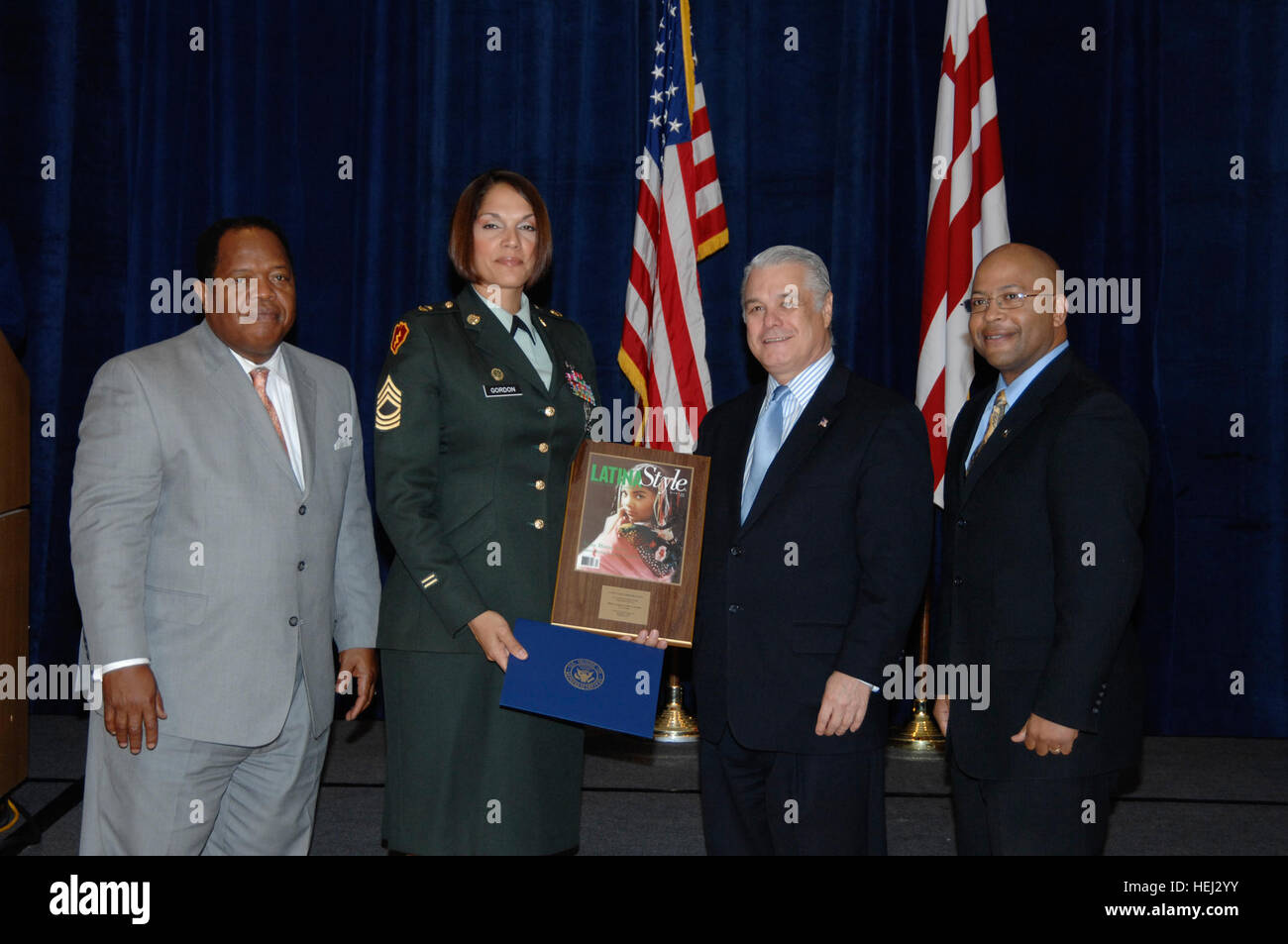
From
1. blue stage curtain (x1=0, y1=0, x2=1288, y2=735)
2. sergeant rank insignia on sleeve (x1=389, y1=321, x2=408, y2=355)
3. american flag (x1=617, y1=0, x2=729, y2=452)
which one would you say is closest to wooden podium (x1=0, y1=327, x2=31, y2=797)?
sergeant rank insignia on sleeve (x1=389, y1=321, x2=408, y2=355)

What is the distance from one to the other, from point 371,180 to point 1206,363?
4.12 m

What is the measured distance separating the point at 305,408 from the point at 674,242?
2.83 metres

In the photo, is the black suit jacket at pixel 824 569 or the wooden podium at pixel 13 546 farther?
the wooden podium at pixel 13 546

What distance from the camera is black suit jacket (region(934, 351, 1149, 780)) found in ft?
7.44

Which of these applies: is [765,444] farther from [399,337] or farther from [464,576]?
[399,337]

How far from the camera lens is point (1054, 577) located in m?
2.35

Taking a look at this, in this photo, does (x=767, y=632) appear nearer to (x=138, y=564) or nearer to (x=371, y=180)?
(x=138, y=564)

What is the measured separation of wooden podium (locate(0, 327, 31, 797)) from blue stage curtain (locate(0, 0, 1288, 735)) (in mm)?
2129

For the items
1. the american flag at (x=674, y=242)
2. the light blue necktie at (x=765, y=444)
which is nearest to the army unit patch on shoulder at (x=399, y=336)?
the light blue necktie at (x=765, y=444)

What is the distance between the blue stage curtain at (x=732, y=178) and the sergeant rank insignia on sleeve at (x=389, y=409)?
122 inches

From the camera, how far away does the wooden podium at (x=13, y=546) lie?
11.5 ft

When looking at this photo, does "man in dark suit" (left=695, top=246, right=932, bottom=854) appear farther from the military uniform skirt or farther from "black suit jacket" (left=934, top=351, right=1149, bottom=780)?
the military uniform skirt

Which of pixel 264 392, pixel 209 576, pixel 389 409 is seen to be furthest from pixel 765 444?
pixel 209 576

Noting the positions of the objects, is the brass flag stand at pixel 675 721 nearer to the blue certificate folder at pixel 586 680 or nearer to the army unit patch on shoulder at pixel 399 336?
the blue certificate folder at pixel 586 680
